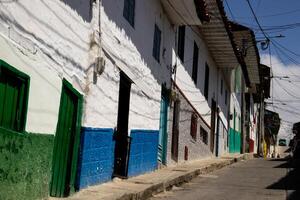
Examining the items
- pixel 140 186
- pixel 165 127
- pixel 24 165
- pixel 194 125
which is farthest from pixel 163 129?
pixel 24 165

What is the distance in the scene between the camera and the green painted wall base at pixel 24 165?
525 centimetres

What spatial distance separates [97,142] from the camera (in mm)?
8219

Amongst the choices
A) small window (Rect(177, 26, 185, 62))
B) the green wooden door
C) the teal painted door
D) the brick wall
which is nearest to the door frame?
the teal painted door

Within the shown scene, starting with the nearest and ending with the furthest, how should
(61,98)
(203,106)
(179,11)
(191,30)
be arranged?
(61,98) < (179,11) < (191,30) < (203,106)

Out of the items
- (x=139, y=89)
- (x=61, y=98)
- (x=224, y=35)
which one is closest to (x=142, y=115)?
(x=139, y=89)

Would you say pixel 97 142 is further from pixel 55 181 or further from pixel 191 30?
pixel 191 30

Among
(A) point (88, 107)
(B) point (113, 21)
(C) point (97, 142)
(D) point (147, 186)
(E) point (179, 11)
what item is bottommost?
(D) point (147, 186)

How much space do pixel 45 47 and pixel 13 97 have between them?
0.95 meters

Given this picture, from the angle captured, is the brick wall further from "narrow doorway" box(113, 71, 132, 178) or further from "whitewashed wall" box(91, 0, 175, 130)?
"narrow doorway" box(113, 71, 132, 178)

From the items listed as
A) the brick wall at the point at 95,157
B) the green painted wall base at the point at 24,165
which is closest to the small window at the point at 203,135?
the brick wall at the point at 95,157

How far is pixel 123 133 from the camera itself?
32.6 feet

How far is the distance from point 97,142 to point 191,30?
29.4ft

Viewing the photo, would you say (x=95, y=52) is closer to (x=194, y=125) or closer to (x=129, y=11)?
(x=129, y=11)

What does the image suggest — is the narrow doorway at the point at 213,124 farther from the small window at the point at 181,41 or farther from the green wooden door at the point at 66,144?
the green wooden door at the point at 66,144
